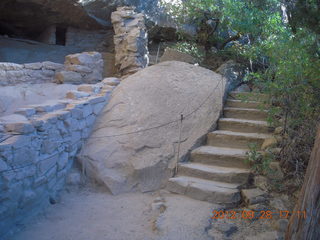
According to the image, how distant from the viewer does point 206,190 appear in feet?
12.7

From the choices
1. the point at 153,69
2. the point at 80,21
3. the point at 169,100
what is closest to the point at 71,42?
the point at 80,21

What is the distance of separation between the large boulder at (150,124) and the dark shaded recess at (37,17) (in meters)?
4.70

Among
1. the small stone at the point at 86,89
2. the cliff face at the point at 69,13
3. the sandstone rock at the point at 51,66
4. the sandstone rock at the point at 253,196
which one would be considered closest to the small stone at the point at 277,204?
the sandstone rock at the point at 253,196

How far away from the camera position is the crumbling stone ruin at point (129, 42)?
23.7 feet

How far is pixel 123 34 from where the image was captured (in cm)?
758

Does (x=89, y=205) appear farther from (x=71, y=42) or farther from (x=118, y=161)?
(x=71, y=42)

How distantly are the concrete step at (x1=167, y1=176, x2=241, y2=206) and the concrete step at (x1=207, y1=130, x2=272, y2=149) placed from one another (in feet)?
2.88

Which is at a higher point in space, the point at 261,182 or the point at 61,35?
the point at 61,35

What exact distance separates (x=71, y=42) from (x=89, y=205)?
7.44m

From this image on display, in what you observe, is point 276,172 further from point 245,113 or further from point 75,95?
point 75,95

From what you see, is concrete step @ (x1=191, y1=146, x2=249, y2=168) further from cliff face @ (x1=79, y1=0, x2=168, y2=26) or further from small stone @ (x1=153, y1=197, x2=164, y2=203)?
cliff face @ (x1=79, y1=0, x2=168, y2=26)

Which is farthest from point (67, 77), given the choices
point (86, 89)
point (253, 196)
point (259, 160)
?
point (253, 196)

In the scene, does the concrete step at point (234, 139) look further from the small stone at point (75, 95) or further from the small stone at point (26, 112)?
the small stone at point (26, 112)

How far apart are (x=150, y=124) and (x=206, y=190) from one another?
1.49m
